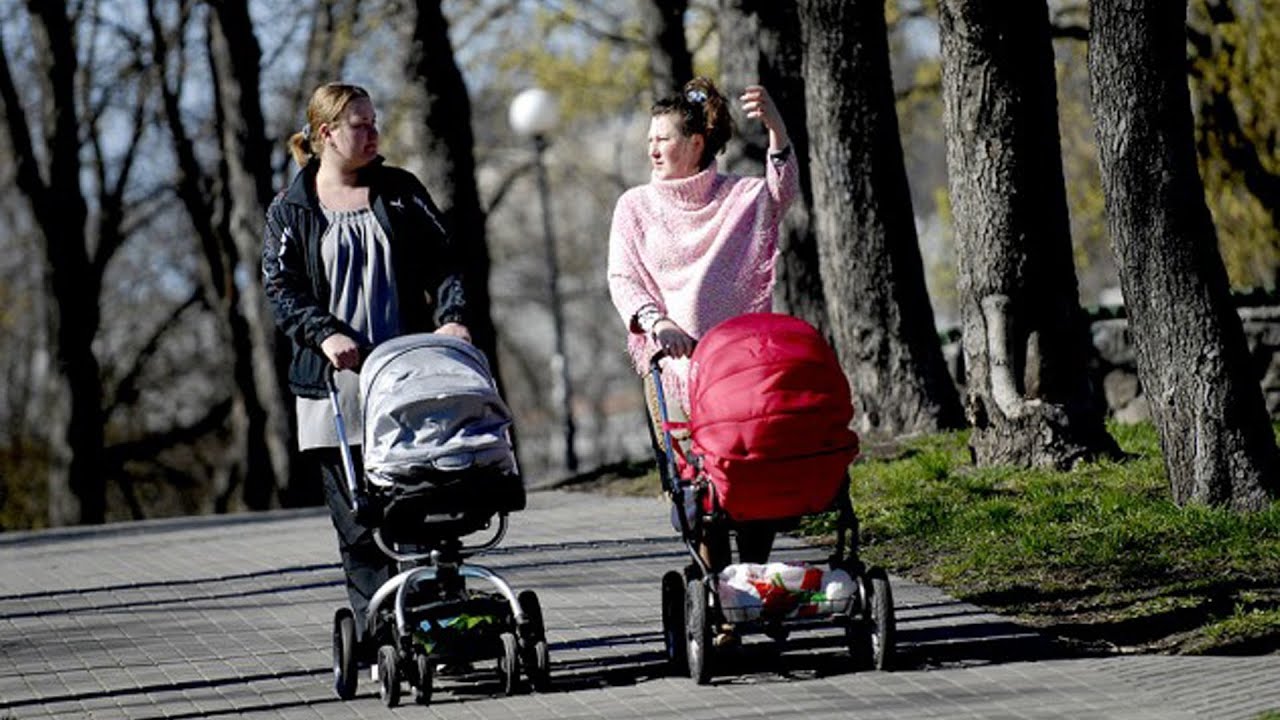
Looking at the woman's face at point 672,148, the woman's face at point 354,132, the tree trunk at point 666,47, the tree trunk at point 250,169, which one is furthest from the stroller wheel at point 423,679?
the tree trunk at point 250,169

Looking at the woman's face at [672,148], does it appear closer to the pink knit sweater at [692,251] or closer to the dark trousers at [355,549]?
the pink knit sweater at [692,251]

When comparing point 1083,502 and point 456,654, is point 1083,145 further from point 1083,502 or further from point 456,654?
point 456,654

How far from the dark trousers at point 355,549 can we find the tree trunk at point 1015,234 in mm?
5259

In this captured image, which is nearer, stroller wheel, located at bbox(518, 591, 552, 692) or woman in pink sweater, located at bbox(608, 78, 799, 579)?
stroller wheel, located at bbox(518, 591, 552, 692)

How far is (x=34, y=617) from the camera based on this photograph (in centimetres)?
1113

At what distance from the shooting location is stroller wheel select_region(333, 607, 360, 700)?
8.07 meters

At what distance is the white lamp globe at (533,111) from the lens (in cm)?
2583

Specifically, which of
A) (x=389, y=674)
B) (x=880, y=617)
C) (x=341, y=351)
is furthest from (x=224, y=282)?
(x=880, y=617)

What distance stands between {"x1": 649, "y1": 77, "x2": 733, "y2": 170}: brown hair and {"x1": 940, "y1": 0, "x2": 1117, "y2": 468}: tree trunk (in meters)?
4.46

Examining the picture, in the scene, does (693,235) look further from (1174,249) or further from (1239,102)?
(1239,102)

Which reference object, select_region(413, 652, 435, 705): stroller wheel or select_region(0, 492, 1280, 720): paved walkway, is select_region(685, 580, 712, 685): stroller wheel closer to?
select_region(0, 492, 1280, 720): paved walkway

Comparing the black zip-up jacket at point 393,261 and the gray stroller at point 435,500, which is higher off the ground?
the black zip-up jacket at point 393,261

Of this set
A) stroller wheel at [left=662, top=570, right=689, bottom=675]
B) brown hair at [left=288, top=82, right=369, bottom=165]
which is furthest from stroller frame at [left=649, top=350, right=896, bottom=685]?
brown hair at [left=288, top=82, right=369, bottom=165]

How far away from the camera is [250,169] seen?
24.6 m
